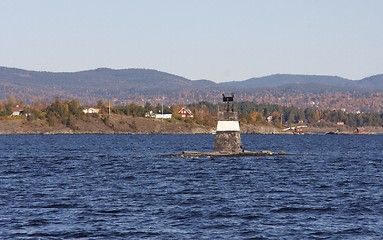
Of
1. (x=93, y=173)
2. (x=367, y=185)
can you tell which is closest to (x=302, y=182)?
(x=367, y=185)

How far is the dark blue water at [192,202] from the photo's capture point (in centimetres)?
4112

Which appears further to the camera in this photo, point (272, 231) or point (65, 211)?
point (65, 211)

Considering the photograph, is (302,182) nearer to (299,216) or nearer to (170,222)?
(299,216)

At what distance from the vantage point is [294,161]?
98750 millimetres

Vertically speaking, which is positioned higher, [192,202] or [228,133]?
[228,133]

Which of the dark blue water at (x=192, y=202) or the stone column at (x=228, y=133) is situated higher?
Result: the stone column at (x=228, y=133)

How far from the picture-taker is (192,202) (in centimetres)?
5234

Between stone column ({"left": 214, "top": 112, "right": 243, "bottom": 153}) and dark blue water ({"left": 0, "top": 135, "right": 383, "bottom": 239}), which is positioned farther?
stone column ({"left": 214, "top": 112, "right": 243, "bottom": 153})

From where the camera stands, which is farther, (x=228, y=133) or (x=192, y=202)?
(x=228, y=133)

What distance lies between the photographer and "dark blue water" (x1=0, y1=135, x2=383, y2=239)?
41125 mm

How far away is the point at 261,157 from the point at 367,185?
1461 inches

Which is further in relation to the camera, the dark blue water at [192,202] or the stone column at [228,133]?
the stone column at [228,133]

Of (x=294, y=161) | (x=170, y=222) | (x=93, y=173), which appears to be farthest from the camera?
(x=294, y=161)

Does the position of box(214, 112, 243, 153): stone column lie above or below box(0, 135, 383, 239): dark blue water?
above
